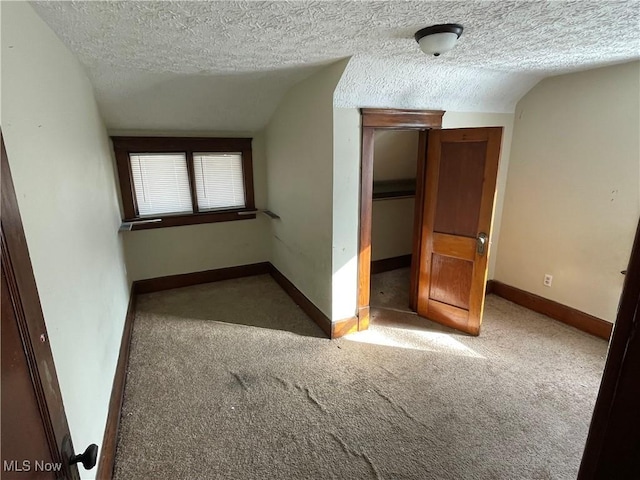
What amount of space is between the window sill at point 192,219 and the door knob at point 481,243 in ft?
8.20

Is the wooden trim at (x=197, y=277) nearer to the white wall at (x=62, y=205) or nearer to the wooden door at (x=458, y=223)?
the white wall at (x=62, y=205)

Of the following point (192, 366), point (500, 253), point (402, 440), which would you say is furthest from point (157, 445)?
point (500, 253)

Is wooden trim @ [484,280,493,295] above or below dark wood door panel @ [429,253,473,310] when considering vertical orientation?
below

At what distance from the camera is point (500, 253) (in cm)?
350

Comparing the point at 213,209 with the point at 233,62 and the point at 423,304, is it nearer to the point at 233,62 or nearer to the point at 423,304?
the point at 233,62

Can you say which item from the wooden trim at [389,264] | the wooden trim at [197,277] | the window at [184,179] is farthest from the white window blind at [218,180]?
the wooden trim at [389,264]

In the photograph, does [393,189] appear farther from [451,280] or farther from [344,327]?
[344,327]

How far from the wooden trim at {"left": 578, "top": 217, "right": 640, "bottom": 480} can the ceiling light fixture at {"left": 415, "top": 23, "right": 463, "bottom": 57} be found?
57.5 inches

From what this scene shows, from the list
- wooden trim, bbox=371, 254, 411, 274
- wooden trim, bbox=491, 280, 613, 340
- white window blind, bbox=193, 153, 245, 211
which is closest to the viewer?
wooden trim, bbox=491, 280, 613, 340

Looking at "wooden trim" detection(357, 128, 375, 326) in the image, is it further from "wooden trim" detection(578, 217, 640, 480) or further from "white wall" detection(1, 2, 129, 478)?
"wooden trim" detection(578, 217, 640, 480)

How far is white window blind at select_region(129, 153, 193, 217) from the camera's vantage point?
136 inches

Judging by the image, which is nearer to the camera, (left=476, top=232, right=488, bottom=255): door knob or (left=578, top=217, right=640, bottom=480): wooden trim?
(left=578, top=217, right=640, bottom=480): wooden trim

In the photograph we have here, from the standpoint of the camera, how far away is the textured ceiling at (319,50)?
1433mm

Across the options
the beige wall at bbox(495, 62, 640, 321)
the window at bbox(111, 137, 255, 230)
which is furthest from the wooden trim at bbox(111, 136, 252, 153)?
Answer: the beige wall at bbox(495, 62, 640, 321)
